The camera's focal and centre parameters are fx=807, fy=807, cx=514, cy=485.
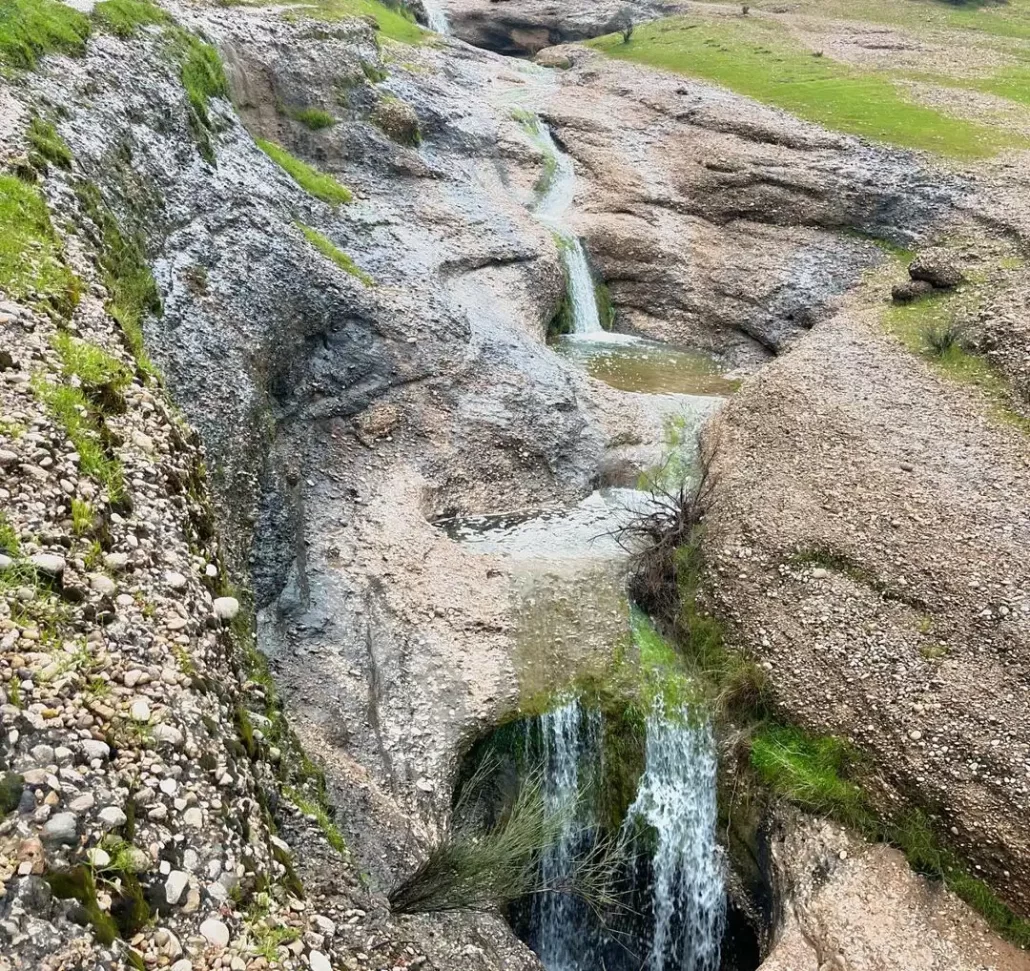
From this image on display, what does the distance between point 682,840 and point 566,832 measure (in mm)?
1956

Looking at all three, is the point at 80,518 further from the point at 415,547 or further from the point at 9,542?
the point at 415,547

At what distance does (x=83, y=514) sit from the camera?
24.9 feet

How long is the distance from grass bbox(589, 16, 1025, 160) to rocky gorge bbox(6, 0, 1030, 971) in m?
6.38

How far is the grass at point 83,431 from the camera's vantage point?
8.23 metres

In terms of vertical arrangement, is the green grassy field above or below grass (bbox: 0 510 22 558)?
above

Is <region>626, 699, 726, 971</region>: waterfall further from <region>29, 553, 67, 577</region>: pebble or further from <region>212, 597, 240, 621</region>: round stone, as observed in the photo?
<region>29, 553, 67, 577</region>: pebble

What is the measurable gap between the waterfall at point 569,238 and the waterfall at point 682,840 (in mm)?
17008

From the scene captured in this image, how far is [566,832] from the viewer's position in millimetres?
13258

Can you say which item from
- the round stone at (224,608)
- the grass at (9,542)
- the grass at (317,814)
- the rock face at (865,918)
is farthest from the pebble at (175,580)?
the rock face at (865,918)

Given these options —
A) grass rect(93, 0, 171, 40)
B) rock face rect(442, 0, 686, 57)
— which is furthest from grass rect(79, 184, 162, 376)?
rock face rect(442, 0, 686, 57)

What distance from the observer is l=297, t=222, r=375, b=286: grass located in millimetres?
19984

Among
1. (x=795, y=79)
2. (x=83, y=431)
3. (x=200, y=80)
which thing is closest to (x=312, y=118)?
(x=200, y=80)

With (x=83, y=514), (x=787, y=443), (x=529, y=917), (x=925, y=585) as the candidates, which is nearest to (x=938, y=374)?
(x=787, y=443)

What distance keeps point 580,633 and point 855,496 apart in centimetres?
607
